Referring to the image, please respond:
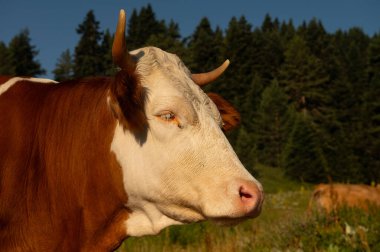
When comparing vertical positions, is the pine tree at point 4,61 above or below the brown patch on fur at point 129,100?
above

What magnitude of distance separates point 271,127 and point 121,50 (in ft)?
185

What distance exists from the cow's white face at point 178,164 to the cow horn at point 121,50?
14cm

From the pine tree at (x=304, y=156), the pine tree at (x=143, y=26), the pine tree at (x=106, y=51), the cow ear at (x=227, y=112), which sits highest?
the pine tree at (x=143, y=26)

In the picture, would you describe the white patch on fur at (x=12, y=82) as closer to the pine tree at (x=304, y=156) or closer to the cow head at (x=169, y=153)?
the cow head at (x=169, y=153)

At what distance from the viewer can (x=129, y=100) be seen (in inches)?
109

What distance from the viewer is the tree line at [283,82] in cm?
4859

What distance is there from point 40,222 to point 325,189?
8706 millimetres

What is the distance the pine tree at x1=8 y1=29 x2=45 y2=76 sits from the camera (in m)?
66.6

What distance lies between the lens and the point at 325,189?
1059cm

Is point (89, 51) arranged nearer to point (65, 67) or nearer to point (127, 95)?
point (65, 67)

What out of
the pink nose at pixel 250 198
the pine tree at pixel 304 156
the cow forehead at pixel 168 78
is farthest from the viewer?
the pine tree at pixel 304 156

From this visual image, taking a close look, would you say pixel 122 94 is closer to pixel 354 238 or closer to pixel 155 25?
pixel 354 238

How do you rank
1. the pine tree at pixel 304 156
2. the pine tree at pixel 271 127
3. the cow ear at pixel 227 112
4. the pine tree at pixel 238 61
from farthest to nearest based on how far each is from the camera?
the pine tree at pixel 238 61, the pine tree at pixel 271 127, the pine tree at pixel 304 156, the cow ear at pixel 227 112

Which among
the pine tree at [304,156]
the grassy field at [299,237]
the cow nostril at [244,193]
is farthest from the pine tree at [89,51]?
the cow nostril at [244,193]
